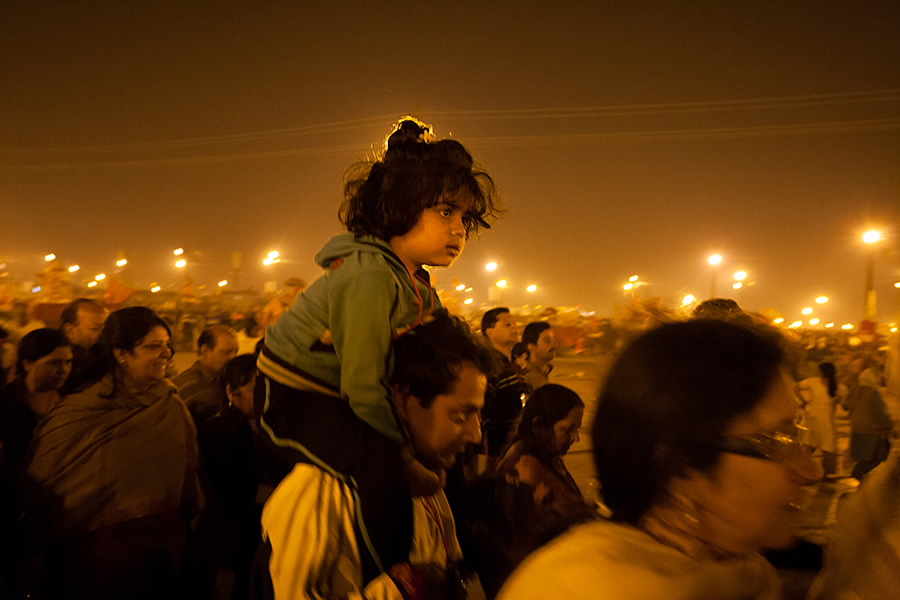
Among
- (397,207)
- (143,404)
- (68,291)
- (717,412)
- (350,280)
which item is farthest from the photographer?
(68,291)

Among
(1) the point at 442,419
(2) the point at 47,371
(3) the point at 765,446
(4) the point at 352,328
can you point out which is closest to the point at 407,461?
(1) the point at 442,419

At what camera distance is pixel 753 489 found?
3.84 ft

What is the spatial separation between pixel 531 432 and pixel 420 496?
5.60 ft

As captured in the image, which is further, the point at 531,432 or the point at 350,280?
the point at 531,432

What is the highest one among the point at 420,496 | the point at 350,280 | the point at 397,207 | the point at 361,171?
the point at 361,171

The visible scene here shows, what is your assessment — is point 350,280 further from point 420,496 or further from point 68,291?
point 68,291

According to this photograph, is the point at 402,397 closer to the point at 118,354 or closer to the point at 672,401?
the point at 672,401

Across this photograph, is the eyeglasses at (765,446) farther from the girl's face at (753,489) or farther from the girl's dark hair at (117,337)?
the girl's dark hair at (117,337)

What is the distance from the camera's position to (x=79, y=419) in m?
3.19

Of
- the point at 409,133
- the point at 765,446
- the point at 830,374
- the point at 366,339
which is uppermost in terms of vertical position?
the point at 409,133

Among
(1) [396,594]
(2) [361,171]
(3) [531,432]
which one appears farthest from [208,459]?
(1) [396,594]

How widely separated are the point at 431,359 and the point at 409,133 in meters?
0.95

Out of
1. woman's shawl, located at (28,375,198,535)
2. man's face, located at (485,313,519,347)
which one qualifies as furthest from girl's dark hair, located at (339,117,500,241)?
man's face, located at (485,313,519,347)

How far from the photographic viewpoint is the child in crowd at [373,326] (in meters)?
1.70
